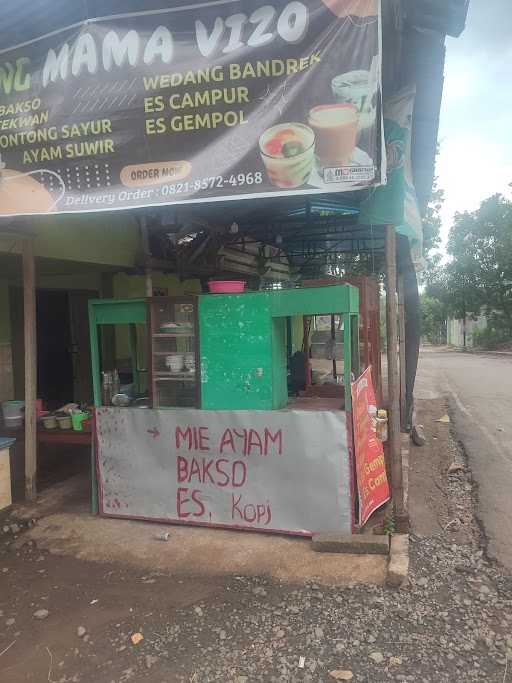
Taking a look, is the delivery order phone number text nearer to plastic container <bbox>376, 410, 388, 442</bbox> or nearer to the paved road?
plastic container <bbox>376, 410, 388, 442</bbox>

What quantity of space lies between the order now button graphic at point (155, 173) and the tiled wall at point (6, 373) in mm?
4041

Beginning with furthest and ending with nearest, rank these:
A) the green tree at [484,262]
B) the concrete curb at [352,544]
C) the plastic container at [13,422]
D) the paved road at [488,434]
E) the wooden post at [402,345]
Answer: the green tree at [484,262] < the wooden post at [402,345] < the plastic container at [13,422] < the paved road at [488,434] < the concrete curb at [352,544]

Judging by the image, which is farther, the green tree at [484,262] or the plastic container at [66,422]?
the green tree at [484,262]

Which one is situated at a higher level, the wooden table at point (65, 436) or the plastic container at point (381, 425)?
the plastic container at point (381, 425)

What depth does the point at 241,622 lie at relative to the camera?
3.04m

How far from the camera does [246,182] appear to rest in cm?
313

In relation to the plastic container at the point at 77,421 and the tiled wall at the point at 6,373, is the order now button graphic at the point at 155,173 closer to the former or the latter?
the plastic container at the point at 77,421

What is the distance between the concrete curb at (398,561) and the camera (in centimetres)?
335

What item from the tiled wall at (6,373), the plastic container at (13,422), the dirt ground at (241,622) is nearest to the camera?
the dirt ground at (241,622)

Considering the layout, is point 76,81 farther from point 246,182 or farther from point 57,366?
point 57,366

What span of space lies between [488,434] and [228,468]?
564cm

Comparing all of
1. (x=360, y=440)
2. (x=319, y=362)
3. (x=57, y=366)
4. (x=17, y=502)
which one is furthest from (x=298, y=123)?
(x=319, y=362)

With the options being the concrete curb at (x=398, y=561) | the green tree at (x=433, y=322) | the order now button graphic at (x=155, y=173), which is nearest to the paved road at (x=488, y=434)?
the concrete curb at (x=398, y=561)

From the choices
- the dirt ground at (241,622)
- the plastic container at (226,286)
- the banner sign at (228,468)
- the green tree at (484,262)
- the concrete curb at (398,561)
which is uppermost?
the green tree at (484,262)
